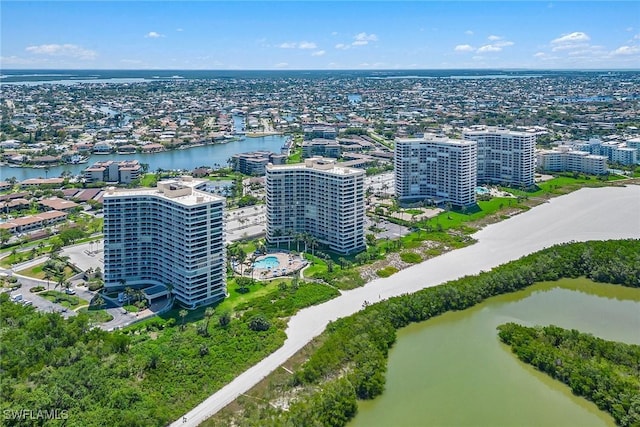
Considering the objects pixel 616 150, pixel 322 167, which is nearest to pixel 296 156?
pixel 322 167

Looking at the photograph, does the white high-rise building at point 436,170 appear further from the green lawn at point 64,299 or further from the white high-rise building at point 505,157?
the green lawn at point 64,299

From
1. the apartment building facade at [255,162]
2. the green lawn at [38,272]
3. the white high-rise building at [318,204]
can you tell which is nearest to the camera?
the green lawn at [38,272]

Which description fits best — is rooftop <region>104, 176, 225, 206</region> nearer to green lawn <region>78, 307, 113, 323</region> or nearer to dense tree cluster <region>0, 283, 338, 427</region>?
dense tree cluster <region>0, 283, 338, 427</region>

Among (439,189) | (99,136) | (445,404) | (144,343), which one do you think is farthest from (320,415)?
(99,136)

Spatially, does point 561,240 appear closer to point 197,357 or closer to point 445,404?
point 445,404

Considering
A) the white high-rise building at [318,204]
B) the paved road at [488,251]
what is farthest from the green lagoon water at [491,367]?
the white high-rise building at [318,204]

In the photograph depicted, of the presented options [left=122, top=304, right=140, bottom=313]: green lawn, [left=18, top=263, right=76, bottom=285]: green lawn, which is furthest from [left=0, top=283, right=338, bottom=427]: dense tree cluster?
[left=18, top=263, right=76, bottom=285]: green lawn

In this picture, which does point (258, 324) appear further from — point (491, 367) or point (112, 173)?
point (112, 173)
